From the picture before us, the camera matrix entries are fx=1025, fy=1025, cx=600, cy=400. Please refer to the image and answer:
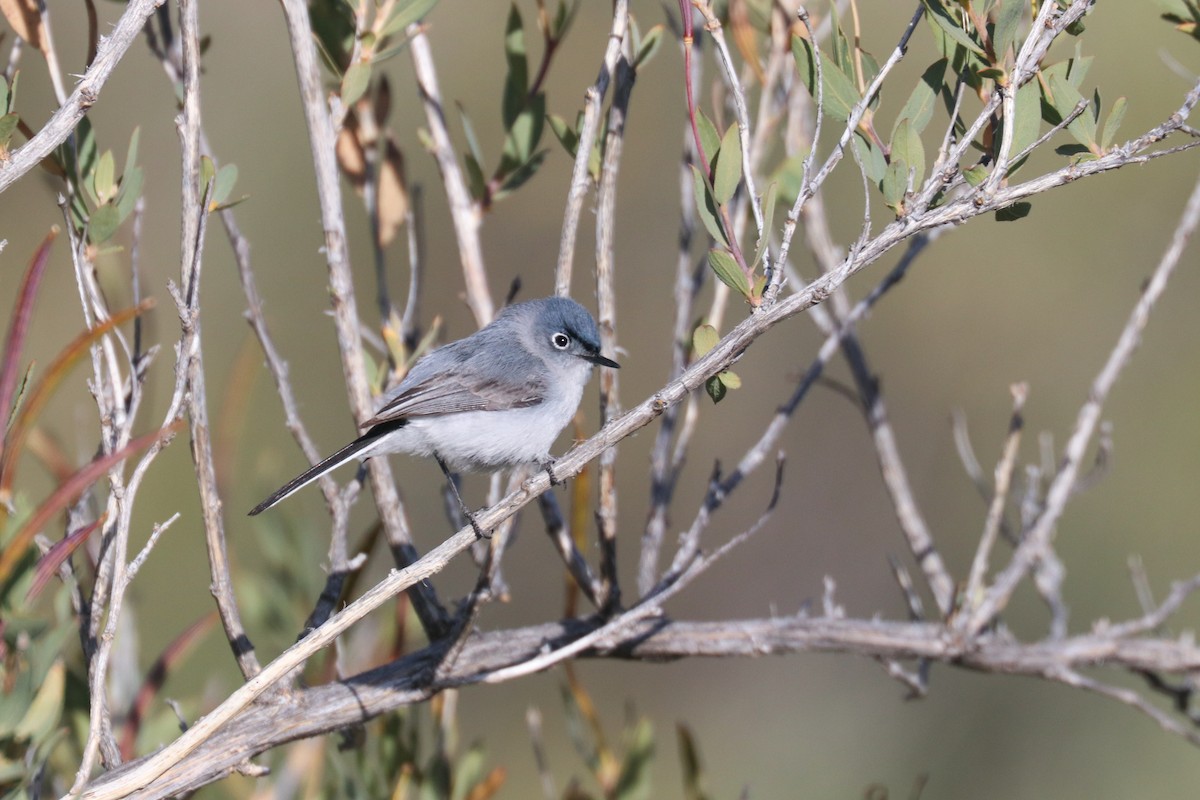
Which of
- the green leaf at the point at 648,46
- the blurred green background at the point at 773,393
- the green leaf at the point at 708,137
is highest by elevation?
the green leaf at the point at 648,46

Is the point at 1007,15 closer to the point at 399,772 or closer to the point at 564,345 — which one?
the point at 564,345

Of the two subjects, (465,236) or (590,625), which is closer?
(590,625)

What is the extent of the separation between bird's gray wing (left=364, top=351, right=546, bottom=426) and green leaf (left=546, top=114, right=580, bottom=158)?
28.7 inches

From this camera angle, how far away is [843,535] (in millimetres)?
5066

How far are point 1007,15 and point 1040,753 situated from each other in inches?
135

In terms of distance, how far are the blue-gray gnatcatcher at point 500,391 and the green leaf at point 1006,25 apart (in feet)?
3.67

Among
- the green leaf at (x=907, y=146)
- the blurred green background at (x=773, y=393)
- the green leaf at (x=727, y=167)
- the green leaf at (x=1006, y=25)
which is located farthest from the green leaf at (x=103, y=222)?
the blurred green background at (x=773, y=393)

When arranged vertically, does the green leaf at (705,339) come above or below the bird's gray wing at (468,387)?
above

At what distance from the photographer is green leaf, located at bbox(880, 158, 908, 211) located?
58.0 inches

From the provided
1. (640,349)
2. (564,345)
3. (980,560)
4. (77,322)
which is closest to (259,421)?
(77,322)

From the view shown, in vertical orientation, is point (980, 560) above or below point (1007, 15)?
below

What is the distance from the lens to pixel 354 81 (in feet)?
6.55

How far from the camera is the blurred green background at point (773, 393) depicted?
13.3ft

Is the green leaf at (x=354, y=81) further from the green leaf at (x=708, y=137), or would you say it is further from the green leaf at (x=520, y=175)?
the green leaf at (x=708, y=137)
